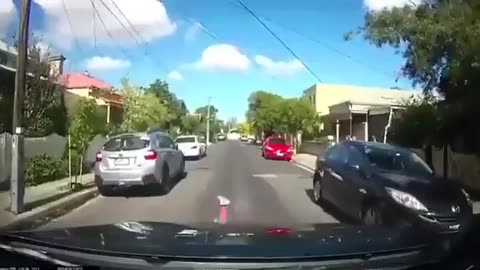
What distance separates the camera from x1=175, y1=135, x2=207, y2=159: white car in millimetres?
4309

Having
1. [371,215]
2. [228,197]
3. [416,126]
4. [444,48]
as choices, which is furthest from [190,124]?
[444,48]

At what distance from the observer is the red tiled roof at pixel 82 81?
3517 mm

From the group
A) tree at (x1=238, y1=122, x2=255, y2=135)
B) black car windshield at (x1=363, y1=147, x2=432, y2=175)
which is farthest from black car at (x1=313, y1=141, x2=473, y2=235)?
tree at (x1=238, y1=122, x2=255, y2=135)

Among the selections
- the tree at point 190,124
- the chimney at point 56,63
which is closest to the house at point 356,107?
the tree at point 190,124

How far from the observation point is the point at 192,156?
14.4ft

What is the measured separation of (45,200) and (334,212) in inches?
77.9

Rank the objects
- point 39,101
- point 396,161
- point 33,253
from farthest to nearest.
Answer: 1. point 39,101
2. point 396,161
3. point 33,253

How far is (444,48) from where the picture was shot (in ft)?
16.1

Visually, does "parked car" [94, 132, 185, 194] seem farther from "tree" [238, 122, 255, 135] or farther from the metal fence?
"tree" [238, 122, 255, 135]

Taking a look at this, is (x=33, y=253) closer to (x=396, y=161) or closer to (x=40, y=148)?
(x=40, y=148)

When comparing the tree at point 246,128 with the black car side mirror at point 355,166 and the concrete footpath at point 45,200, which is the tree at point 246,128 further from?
the concrete footpath at point 45,200

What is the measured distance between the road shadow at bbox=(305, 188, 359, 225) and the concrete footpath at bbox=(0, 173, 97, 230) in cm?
135

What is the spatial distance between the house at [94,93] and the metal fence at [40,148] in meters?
0.17

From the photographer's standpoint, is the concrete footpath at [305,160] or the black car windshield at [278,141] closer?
the concrete footpath at [305,160]
